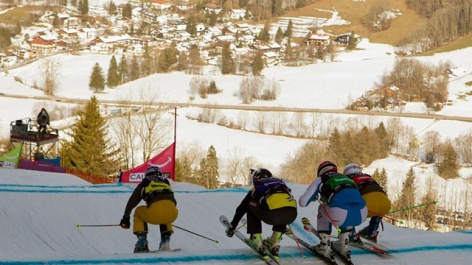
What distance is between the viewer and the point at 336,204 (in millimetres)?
5672

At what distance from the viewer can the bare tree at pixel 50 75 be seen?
5569 cm

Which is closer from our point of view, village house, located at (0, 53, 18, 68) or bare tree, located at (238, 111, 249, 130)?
bare tree, located at (238, 111, 249, 130)

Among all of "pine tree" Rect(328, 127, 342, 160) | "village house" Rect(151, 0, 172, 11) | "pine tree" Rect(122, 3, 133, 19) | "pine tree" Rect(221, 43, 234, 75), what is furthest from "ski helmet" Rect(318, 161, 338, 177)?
"village house" Rect(151, 0, 172, 11)

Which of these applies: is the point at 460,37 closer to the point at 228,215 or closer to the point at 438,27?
the point at 438,27

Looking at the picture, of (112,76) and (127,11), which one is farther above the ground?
(127,11)

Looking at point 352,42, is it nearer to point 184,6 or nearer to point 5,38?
point 184,6

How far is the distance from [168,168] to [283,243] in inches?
200

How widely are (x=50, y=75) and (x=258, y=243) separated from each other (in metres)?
55.6

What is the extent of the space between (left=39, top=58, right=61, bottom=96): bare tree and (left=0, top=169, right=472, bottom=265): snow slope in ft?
152

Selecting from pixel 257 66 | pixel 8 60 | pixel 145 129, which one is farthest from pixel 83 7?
pixel 145 129

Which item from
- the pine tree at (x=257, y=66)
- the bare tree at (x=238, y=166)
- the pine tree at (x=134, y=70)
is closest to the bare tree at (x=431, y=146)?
the bare tree at (x=238, y=166)

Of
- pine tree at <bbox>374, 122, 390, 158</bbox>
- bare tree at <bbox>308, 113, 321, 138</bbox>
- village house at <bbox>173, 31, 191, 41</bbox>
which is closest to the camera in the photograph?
pine tree at <bbox>374, 122, 390, 158</bbox>

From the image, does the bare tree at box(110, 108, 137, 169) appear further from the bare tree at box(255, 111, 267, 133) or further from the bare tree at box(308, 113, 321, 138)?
the bare tree at box(308, 113, 321, 138)

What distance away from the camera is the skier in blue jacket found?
5.68m
